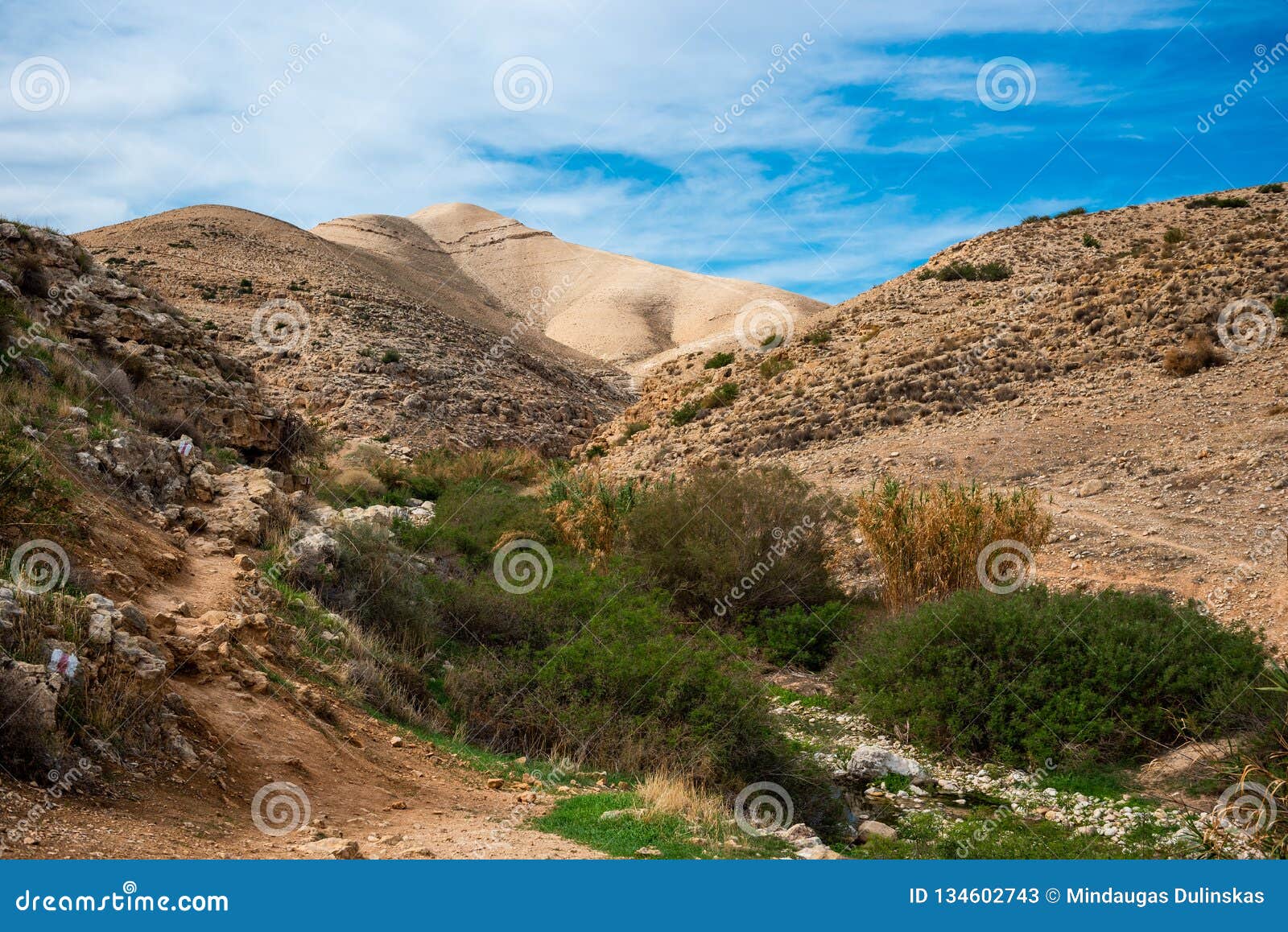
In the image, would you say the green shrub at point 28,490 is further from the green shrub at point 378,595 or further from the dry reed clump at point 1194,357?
the dry reed clump at point 1194,357

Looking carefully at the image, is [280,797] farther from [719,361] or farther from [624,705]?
[719,361]

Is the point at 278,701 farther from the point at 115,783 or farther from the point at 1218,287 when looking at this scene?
the point at 1218,287

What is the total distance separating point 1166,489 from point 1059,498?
1530 millimetres

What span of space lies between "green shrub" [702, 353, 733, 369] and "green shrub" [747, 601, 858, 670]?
16342 mm

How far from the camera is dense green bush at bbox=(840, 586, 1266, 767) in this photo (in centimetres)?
862

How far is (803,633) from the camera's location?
492 inches

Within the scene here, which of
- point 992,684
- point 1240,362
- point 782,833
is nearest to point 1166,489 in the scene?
point 1240,362

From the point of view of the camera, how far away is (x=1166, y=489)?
48.3 ft

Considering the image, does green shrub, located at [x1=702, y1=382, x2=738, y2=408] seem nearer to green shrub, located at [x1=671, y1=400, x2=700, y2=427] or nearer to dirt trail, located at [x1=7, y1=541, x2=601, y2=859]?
green shrub, located at [x1=671, y1=400, x2=700, y2=427]

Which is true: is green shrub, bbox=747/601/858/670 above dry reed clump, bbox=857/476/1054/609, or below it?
below

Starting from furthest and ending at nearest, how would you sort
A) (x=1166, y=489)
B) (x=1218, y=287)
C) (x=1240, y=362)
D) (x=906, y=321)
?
(x=906, y=321) → (x=1218, y=287) → (x=1240, y=362) → (x=1166, y=489)

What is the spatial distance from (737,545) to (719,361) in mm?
16561

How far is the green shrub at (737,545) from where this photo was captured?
13.1 metres

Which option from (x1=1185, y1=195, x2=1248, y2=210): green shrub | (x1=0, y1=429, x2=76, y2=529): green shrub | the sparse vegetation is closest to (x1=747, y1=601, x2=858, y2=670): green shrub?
(x1=0, y1=429, x2=76, y2=529): green shrub
